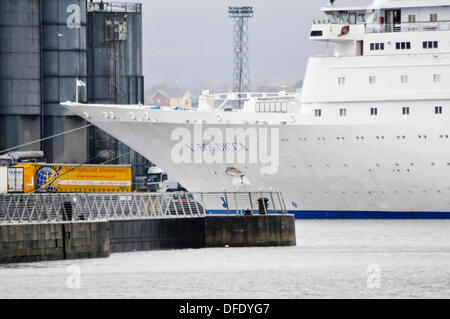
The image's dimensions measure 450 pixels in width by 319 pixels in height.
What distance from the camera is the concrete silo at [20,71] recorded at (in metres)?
80.2

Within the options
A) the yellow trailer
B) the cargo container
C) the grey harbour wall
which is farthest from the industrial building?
the grey harbour wall

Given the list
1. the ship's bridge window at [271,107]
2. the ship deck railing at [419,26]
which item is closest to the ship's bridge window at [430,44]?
the ship deck railing at [419,26]

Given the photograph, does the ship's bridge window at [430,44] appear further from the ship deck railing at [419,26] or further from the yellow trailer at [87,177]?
the yellow trailer at [87,177]

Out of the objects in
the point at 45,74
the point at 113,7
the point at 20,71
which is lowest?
the point at 45,74

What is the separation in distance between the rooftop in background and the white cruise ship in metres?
27.0

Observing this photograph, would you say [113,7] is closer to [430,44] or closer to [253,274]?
[430,44]

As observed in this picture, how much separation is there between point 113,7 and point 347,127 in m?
34.2

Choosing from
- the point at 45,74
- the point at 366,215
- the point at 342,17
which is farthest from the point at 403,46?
the point at 45,74

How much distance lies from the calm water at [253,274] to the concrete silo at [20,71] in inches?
1298

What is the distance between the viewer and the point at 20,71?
81.1m

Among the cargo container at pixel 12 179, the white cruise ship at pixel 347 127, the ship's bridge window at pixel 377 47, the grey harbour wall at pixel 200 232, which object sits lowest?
the grey harbour wall at pixel 200 232

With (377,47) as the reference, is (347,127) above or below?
below

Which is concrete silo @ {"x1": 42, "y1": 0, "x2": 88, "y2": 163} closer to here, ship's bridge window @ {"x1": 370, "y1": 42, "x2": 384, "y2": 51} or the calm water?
ship's bridge window @ {"x1": 370, "y1": 42, "x2": 384, "y2": 51}

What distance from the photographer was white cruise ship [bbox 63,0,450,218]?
209 ft
